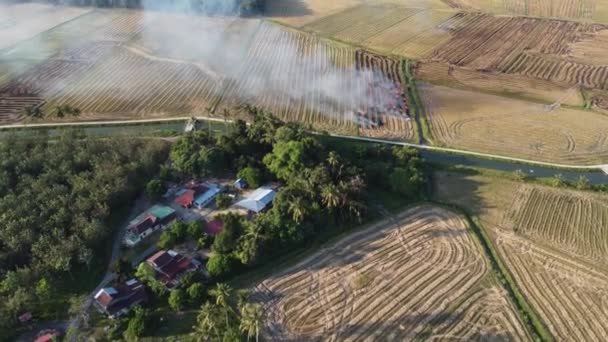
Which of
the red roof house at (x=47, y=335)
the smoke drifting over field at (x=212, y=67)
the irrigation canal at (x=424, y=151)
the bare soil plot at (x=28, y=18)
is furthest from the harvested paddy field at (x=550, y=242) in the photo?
the bare soil plot at (x=28, y=18)

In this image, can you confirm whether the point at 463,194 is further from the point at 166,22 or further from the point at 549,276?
the point at 166,22

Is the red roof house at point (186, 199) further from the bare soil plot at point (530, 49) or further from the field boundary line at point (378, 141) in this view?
the bare soil plot at point (530, 49)

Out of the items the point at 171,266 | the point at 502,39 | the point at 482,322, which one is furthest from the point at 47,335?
the point at 502,39

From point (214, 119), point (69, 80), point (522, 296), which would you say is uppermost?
point (69, 80)

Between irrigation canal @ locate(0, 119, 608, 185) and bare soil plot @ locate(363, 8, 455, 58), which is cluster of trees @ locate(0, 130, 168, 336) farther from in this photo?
bare soil plot @ locate(363, 8, 455, 58)

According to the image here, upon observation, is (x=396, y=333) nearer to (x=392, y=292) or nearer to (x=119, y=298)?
(x=392, y=292)

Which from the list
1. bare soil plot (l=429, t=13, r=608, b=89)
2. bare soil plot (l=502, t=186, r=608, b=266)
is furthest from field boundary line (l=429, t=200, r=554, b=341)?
bare soil plot (l=429, t=13, r=608, b=89)

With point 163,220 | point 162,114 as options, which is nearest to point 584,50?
point 162,114
